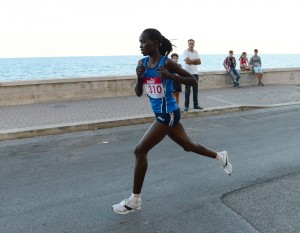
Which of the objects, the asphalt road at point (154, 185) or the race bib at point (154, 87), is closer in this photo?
the asphalt road at point (154, 185)

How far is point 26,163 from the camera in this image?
5.46 meters

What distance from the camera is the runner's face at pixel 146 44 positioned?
134 inches

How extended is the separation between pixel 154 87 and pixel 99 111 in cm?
618

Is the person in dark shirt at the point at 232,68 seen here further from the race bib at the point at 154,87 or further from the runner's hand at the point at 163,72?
the runner's hand at the point at 163,72

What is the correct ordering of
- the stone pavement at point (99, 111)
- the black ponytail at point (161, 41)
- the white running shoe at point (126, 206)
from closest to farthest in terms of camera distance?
the black ponytail at point (161, 41)
the white running shoe at point (126, 206)
the stone pavement at point (99, 111)

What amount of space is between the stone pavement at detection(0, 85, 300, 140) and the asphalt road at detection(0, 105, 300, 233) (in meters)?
0.59

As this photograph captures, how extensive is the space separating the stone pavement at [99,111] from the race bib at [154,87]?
4.60 m

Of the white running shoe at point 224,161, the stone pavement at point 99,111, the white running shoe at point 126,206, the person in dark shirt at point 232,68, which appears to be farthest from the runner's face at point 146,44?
the person in dark shirt at point 232,68

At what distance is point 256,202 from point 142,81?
75.6 inches

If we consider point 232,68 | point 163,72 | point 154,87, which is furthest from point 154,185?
point 232,68

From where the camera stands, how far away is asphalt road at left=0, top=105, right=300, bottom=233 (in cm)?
336

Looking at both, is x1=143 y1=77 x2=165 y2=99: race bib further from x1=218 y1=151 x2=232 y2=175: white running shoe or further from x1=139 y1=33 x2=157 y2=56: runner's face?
x1=218 y1=151 x2=232 y2=175: white running shoe

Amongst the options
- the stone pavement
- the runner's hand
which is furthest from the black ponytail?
the stone pavement

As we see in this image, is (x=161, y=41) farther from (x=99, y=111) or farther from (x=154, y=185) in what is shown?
(x=99, y=111)
